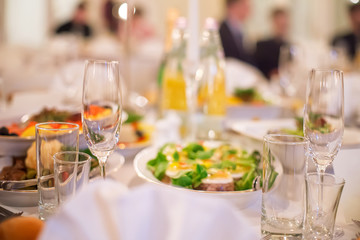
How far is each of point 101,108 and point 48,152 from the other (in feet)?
0.44

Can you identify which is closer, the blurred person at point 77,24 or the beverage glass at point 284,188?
the beverage glass at point 284,188

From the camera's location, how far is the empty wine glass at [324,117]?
81 cm

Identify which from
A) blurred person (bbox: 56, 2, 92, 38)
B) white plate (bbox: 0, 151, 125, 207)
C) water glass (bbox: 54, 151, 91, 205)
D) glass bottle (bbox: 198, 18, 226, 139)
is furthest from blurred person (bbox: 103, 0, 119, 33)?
water glass (bbox: 54, 151, 91, 205)

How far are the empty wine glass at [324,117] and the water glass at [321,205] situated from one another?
3.3 inches

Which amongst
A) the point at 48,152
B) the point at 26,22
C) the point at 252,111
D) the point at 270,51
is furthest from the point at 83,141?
the point at 26,22

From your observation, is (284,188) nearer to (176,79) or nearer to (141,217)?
(141,217)

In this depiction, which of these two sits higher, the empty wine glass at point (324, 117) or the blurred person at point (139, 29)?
the blurred person at point (139, 29)

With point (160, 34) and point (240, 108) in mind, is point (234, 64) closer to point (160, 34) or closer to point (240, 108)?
point (240, 108)

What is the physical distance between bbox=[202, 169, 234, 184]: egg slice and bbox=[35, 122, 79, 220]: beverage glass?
300 millimetres

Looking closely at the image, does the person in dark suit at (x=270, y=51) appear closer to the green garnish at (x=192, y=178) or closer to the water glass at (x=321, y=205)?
the green garnish at (x=192, y=178)

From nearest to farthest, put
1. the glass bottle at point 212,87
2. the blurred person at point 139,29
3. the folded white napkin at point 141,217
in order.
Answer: the folded white napkin at point 141,217, the glass bottle at point 212,87, the blurred person at point 139,29

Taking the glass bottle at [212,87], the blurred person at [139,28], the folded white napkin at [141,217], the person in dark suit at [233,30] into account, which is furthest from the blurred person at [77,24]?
the folded white napkin at [141,217]

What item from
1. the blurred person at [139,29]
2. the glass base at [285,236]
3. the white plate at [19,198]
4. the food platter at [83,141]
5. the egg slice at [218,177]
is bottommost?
the glass base at [285,236]

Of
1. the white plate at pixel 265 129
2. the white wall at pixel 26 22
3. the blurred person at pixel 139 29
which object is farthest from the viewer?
the white wall at pixel 26 22
